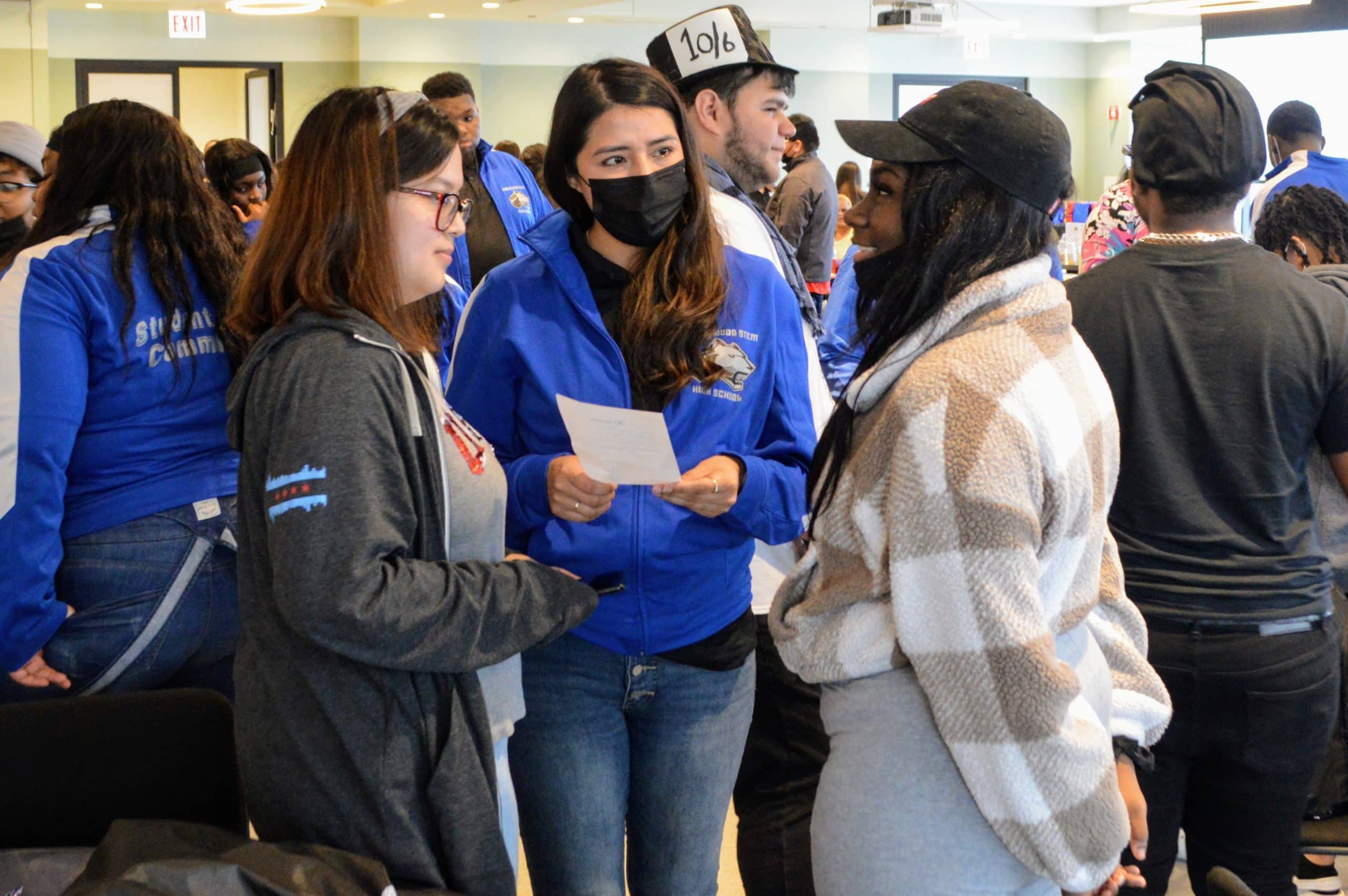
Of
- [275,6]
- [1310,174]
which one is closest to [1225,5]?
[1310,174]

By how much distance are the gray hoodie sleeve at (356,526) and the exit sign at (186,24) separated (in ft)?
38.9

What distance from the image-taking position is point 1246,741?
6.25 ft

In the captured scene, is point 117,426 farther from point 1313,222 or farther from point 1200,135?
point 1313,222

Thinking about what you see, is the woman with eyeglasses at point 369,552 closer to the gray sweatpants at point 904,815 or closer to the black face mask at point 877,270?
the gray sweatpants at point 904,815

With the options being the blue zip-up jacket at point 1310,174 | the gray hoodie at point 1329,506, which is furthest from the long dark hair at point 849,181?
the gray hoodie at point 1329,506

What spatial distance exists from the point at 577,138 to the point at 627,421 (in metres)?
0.56

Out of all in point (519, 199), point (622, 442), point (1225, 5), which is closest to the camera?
point (622, 442)

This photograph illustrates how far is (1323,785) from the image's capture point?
7.47ft

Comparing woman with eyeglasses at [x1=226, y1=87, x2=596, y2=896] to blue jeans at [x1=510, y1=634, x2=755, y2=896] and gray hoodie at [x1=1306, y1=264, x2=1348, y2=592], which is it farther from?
gray hoodie at [x1=1306, y1=264, x2=1348, y2=592]

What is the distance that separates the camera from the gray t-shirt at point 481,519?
151 centimetres

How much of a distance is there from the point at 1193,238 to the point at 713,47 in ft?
3.25

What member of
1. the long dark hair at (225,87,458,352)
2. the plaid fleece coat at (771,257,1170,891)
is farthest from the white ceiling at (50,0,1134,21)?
the plaid fleece coat at (771,257,1170,891)

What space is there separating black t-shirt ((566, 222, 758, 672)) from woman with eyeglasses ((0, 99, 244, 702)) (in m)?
0.62

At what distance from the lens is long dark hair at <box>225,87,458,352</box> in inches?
58.7
